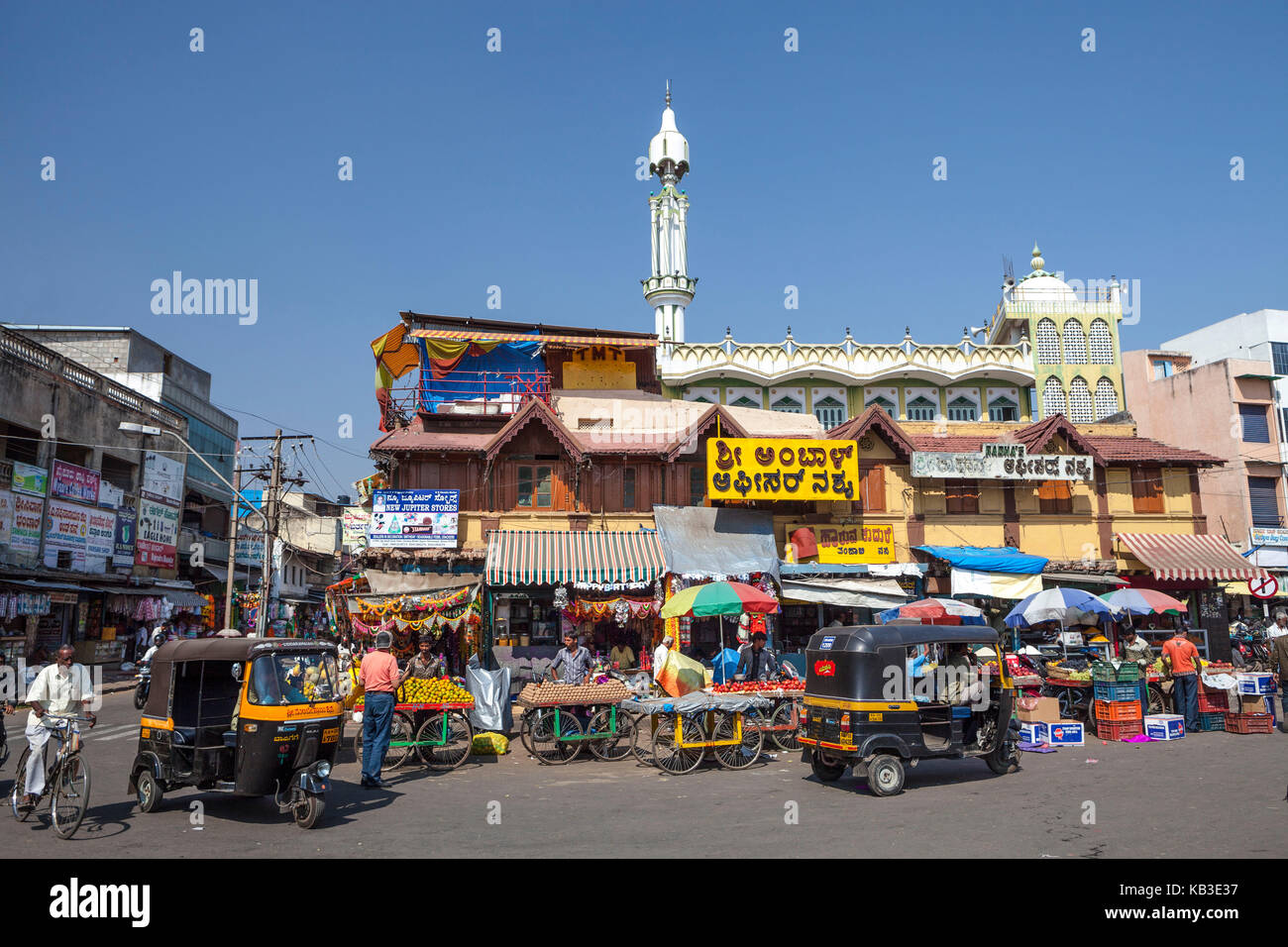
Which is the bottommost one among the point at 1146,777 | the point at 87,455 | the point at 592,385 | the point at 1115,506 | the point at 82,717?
the point at 1146,777

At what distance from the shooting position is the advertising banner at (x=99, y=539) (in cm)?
2900

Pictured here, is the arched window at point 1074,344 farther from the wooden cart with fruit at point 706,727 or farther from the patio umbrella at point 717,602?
the wooden cart with fruit at point 706,727

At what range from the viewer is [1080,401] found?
117ft

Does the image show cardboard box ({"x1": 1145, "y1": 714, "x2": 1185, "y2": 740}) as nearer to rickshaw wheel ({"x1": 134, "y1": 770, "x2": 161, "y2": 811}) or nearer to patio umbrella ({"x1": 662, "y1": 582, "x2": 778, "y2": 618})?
patio umbrella ({"x1": 662, "y1": 582, "x2": 778, "y2": 618})

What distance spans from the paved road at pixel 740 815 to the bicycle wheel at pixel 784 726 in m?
1.02

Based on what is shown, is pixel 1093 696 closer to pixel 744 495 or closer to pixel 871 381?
pixel 744 495

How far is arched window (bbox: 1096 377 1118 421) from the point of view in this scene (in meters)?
35.9

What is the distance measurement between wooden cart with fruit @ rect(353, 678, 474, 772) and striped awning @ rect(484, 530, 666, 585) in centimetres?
829

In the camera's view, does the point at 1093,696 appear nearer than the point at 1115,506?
Yes

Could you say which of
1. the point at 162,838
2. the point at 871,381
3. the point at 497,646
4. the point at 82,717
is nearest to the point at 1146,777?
the point at 162,838

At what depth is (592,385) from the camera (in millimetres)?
32125

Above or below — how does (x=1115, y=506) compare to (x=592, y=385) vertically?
below

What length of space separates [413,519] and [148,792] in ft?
45.8
